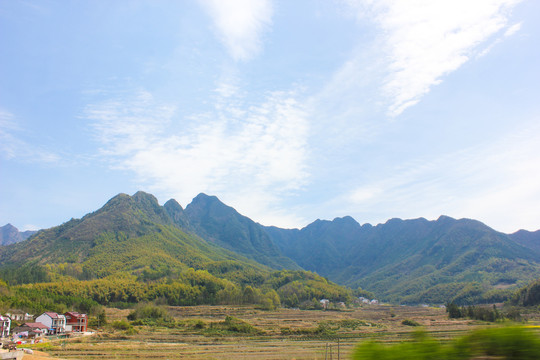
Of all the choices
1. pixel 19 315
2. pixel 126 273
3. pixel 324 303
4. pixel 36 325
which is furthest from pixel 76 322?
pixel 324 303

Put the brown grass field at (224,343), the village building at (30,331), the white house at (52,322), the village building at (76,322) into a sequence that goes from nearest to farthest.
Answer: the brown grass field at (224,343) → the village building at (30,331) → the white house at (52,322) → the village building at (76,322)

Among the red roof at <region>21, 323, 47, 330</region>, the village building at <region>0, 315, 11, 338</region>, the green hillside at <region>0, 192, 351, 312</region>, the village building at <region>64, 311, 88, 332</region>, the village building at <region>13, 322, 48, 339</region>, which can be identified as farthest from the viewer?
the green hillside at <region>0, 192, 351, 312</region>

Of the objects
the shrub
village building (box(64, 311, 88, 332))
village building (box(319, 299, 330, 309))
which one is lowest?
village building (box(319, 299, 330, 309))

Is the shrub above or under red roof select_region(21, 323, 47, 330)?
above

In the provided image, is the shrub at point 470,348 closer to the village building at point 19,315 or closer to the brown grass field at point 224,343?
the brown grass field at point 224,343

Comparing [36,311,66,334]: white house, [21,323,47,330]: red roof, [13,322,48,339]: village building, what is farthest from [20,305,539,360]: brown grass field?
[21,323,47,330]: red roof

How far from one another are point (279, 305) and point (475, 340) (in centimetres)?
11275

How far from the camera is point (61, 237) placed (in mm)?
157375

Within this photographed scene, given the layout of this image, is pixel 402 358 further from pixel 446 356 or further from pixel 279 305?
pixel 279 305

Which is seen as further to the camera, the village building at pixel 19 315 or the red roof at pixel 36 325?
the village building at pixel 19 315

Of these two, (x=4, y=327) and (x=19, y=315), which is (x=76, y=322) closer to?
(x=4, y=327)

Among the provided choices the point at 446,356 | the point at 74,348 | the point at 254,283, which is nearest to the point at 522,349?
the point at 446,356

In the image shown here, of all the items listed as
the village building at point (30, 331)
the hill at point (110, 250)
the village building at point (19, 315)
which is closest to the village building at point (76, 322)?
the village building at point (30, 331)

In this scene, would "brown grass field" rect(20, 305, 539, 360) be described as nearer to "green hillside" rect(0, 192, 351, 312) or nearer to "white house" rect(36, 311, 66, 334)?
"white house" rect(36, 311, 66, 334)
